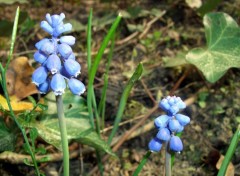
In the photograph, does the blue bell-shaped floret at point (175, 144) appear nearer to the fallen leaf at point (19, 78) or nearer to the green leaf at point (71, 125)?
the green leaf at point (71, 125)

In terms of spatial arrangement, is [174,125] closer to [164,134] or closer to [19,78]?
[164,134]

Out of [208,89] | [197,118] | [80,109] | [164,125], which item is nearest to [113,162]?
[80,109]

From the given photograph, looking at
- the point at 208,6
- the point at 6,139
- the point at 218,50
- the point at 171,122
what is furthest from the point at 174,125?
the point at 208,6

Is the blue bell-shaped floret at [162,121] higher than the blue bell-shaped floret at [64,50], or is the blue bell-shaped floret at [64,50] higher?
the blue bell-shaped floret at [64,50]

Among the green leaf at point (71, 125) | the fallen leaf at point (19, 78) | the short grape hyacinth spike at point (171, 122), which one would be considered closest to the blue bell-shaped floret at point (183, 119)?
the short grape hyacinth spike at point (171, 122)

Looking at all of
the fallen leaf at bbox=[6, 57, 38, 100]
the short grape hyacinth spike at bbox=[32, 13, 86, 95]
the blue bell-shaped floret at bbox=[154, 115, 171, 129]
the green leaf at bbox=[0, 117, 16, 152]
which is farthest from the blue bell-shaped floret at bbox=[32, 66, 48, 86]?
the fallen leaf at bbox=[6, 57, 38, 100]

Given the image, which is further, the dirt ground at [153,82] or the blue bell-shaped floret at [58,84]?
the dirt ground at [153,82]

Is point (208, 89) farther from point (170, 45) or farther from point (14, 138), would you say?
point (14, 138)

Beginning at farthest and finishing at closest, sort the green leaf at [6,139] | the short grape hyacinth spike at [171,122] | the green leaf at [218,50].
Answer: the green leaf at [218,50]
the green leaf at [6,139]
the short grape hyacinth spike at [171,122]
